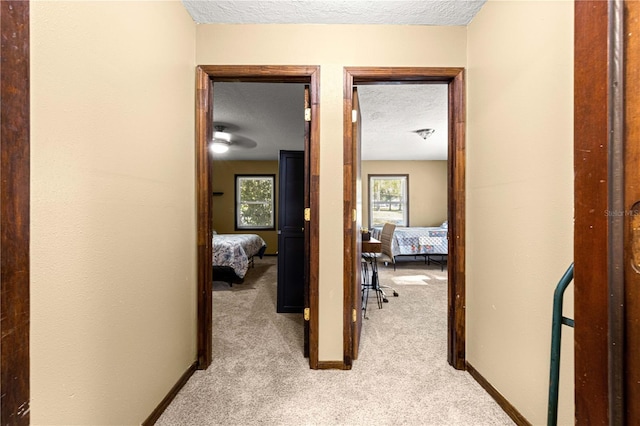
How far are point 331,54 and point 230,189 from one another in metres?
5.93

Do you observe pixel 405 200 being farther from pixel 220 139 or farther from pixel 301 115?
pixel 220 139

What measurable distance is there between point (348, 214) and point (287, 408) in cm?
126

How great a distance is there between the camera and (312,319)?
6.37ft

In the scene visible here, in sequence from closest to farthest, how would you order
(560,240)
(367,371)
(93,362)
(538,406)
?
(93,362) → (560,240) → (538,406) → (367,371)

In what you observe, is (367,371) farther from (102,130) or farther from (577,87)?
(102,130)

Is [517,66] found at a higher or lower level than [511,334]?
higher

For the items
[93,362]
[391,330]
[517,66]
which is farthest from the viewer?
[391,330]

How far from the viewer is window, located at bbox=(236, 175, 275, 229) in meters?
7.30

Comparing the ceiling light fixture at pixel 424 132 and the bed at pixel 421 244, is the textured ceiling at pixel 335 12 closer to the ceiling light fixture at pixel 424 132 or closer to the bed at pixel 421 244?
the ceiling light fixture at pixel 424 132

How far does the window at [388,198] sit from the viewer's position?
730cm

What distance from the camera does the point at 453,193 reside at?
6.48 feet

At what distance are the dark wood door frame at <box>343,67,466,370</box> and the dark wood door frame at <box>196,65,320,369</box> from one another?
217 mm

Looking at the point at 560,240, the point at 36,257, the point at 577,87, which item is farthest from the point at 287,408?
the point at 577,87

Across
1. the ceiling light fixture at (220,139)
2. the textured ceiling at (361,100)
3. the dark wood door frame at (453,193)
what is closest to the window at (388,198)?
the textured ceiling at (361,100)
